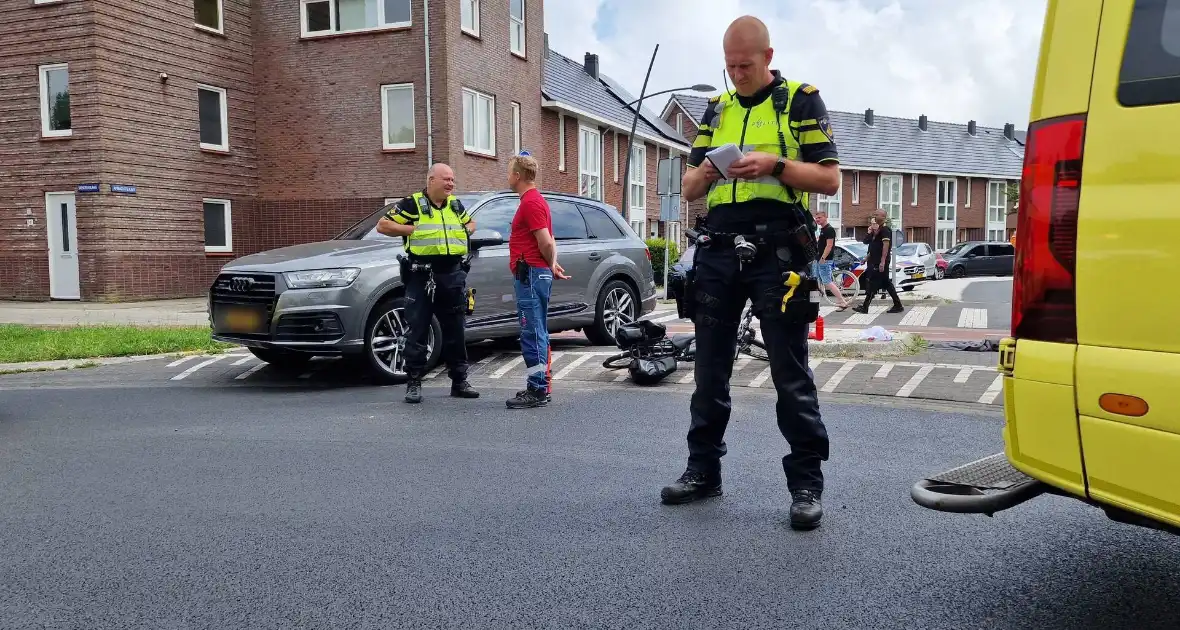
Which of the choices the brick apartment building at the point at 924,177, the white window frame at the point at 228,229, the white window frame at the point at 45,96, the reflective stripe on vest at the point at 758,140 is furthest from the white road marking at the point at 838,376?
the brick apartment building at the point at 924,177

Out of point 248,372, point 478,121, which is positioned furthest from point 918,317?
point 478,121

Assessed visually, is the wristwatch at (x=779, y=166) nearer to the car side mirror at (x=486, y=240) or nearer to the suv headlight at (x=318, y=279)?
the car side mirror at (x=486, y=240)

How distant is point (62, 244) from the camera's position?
21.2m

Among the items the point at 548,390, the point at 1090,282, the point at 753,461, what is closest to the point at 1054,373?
the point at 1090,282

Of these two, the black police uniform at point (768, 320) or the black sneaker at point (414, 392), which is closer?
the black police uniform at point (768, 320)

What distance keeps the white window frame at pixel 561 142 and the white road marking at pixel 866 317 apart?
1498 centimetres

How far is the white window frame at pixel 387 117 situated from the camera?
2339 centimetres

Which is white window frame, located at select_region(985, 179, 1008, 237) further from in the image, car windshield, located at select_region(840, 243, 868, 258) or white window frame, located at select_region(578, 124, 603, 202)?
white window frame, located at select_region(578, 124, 603, 202)

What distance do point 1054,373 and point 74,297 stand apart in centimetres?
2210

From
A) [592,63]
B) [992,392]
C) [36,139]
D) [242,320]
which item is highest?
[592,63]

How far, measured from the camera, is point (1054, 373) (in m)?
2.51

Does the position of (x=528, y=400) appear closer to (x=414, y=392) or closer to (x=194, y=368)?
(x=414, y=392)

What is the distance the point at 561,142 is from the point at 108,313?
1671 cm

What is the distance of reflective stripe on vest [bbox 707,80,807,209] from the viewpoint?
13.3 ft
